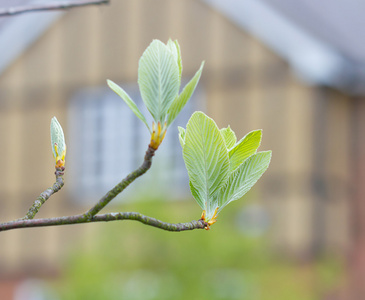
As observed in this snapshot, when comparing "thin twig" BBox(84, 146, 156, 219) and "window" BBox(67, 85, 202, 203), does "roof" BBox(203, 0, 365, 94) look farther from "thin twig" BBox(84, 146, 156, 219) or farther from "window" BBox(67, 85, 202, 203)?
"thin twig" BBox(84, 146, 156, 219)

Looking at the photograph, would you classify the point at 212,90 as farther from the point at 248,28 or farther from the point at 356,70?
the point at 356,70

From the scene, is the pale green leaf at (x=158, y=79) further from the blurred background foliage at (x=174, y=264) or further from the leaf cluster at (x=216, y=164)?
the blurred background foliage at (x=174, y=264)

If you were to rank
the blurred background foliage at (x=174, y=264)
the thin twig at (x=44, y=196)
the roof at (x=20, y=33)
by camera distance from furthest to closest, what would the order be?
the roof at (x=20, y=33), the blurred background foliage at (x=174, y=264), the thin twig at (x=44, y=196)

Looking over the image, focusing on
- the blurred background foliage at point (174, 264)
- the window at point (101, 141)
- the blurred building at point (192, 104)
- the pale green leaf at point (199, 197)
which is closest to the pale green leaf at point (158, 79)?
the pale green leaf at point (199, 197)

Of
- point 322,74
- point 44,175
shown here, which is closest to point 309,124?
point 322,74

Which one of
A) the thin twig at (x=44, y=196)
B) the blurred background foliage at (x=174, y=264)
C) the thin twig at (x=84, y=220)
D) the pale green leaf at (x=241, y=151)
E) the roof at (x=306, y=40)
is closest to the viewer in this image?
the thin twig at (x=84, y=220)
